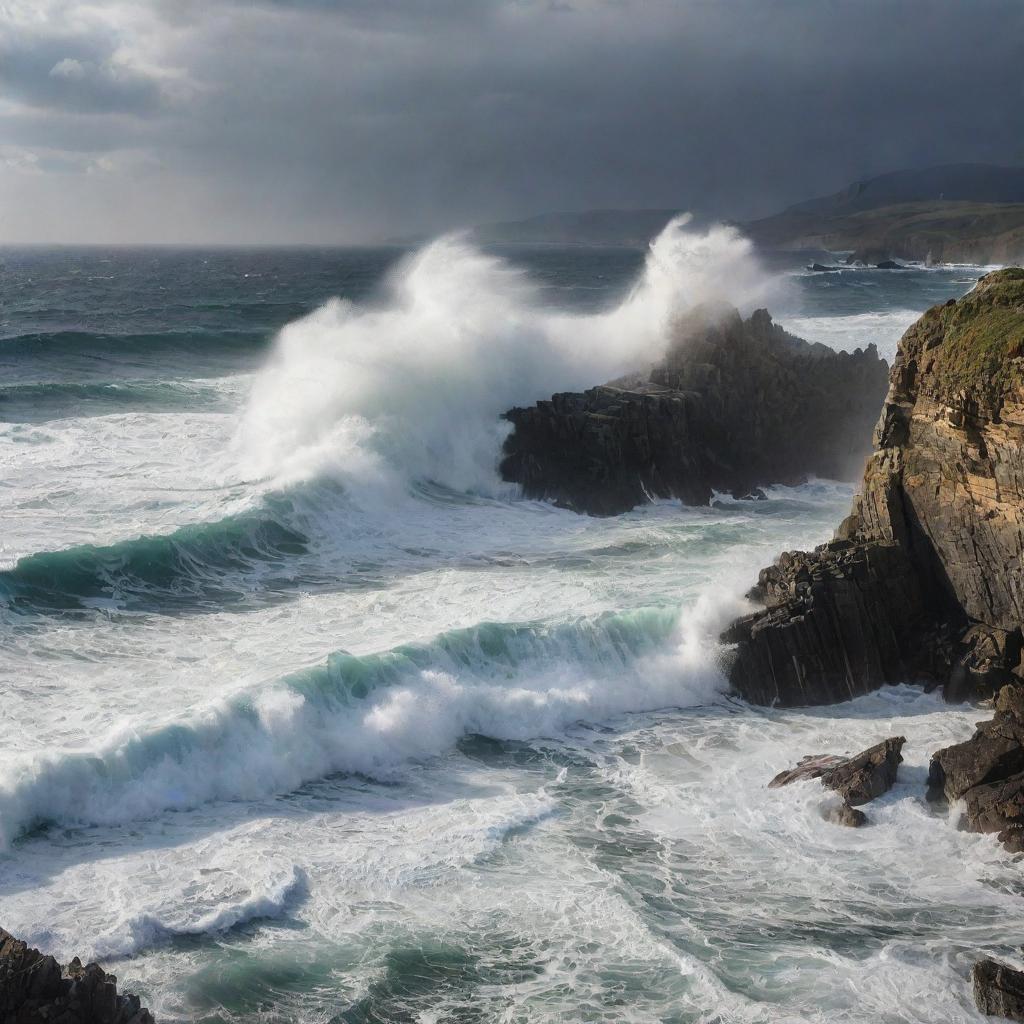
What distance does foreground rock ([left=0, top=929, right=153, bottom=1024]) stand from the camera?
27.1ft

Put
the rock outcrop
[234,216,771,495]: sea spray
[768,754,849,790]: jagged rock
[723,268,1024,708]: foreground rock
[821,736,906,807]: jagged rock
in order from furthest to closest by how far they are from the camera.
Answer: [234,216,771,495]: sea spray
the rock outcrop
[723,268,1024,708]: foreground rock
[768,754,849,790]: jagged rock
[821,736,906,807]: jagged rock

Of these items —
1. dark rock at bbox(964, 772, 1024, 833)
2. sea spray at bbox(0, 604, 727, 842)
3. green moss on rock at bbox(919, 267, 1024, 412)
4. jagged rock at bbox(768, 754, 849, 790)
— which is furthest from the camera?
green moss on rock at bbox(919, 267, 1024, 412)

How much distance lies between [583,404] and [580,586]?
7764 millimetres

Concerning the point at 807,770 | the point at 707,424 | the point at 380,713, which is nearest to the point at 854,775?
the point at 807,770

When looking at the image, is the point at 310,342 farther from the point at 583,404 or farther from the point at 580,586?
the point at 580,586

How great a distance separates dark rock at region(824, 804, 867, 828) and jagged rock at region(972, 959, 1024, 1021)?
124 inches

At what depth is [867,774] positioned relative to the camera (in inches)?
547

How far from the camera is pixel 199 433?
30812 mm

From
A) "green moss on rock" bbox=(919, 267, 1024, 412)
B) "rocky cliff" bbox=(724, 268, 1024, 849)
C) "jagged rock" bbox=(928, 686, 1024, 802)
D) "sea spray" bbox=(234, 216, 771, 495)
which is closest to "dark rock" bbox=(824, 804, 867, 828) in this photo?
"jagged rock" bbox=(928, 686, 1024, 802)

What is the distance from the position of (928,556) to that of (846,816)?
232 inches

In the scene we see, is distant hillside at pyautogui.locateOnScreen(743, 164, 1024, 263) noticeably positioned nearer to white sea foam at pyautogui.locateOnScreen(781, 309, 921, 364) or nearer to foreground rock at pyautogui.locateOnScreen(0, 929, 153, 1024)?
white sea foam at pyautogui.locateOnScreen(781, 309, 921, 364)

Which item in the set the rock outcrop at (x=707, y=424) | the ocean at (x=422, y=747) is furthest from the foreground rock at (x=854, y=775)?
the rock outcrop at (x=707, y=424)

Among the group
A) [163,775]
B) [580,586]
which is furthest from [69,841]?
[580,586]

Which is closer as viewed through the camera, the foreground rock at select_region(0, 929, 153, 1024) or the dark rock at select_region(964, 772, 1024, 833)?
the foreground rock at select_region(0, 929, 153, 1024)
